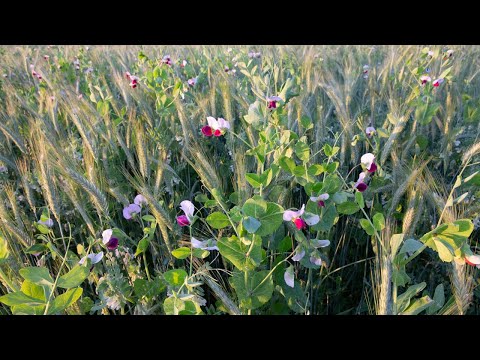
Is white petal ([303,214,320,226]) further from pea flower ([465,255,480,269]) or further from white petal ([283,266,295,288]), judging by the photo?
pea flower ([465,255,480,269])

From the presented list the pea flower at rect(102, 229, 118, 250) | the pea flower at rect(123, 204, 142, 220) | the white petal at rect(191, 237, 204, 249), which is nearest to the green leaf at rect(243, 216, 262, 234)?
the white petal at rect(191, 237, 204, 249)

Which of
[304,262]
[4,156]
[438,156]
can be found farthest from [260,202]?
[4,156]

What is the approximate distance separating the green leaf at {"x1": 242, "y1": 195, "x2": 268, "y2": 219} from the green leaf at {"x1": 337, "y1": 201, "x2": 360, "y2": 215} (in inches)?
11.6

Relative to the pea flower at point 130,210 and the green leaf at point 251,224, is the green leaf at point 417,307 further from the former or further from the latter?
the pea flower at point 130,210

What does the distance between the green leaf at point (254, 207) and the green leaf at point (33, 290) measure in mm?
399

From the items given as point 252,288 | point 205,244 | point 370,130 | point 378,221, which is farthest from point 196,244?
point 370,130

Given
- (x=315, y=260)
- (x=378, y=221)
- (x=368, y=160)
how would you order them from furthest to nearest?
(x=368, y=160), (x=315, y=260), (x=378, y=221)

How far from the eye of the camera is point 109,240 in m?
0.96

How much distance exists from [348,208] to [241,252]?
1.11 feet

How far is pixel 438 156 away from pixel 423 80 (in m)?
0.47

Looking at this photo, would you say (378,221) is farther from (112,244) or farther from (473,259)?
(112,244)

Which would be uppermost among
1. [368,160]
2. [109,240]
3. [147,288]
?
[368,160]

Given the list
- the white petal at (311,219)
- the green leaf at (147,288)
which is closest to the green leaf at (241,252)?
the white petal at (311,219)

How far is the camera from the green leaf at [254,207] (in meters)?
0.80
